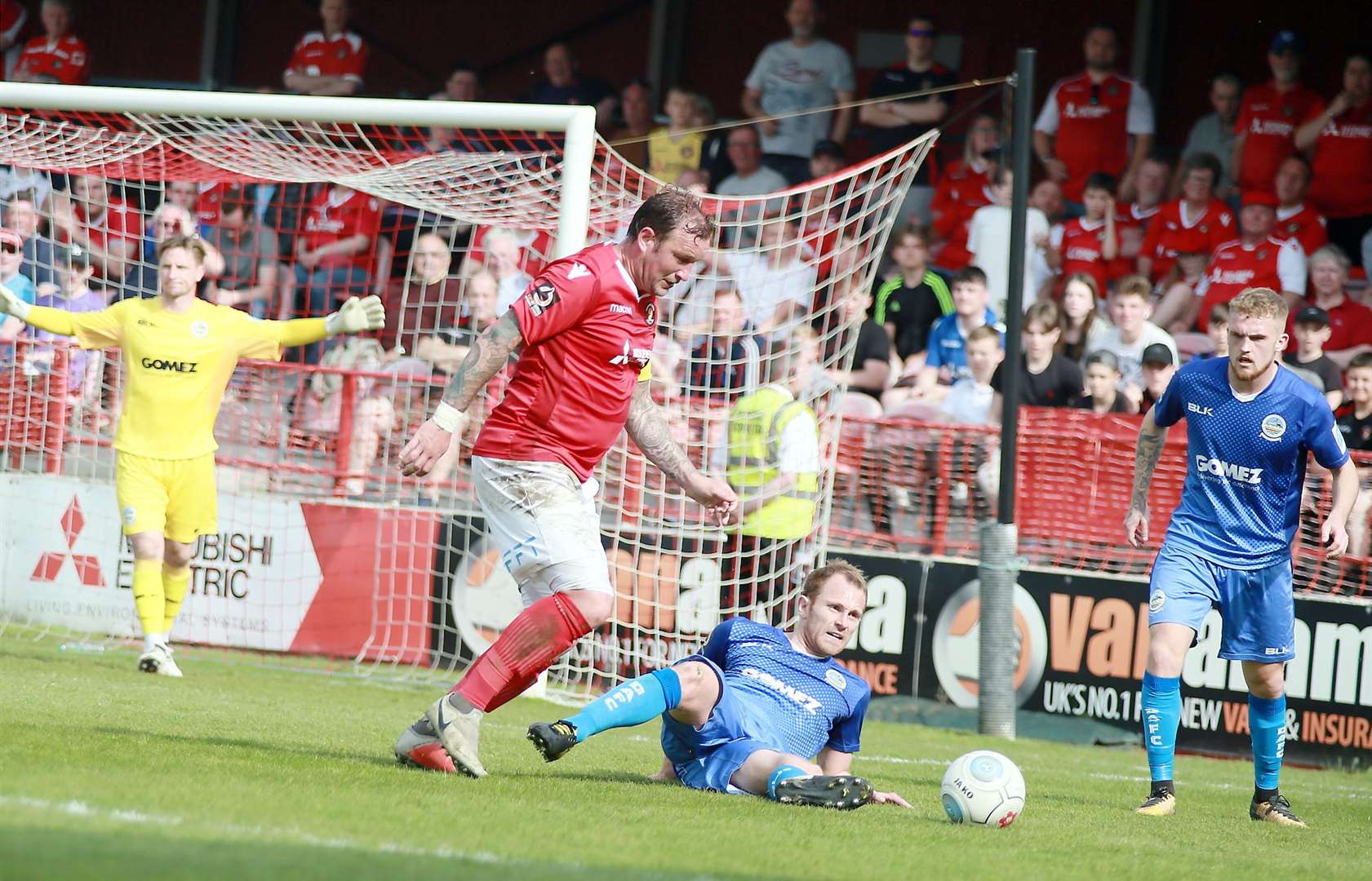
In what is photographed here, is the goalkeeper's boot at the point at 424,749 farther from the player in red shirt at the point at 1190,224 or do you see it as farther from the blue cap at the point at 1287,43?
the blue cap at the point at 1287,43

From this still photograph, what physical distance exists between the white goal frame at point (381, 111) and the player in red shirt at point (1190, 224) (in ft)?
20.3

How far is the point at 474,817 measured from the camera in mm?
4703

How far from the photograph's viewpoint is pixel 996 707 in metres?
9.88

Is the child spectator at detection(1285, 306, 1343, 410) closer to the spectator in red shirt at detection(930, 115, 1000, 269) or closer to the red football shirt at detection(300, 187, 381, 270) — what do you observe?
the spectator in red shirt at detection(930, 115, 1000, 269)

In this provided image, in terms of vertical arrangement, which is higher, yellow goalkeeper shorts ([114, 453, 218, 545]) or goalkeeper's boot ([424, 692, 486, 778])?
yellow goalkeeper shorts ([114, 453, 218, 545])

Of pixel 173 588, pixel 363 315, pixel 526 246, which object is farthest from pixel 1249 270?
pixel 173 588

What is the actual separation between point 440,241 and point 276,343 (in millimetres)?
2490

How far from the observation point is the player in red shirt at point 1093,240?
13555 millimetres

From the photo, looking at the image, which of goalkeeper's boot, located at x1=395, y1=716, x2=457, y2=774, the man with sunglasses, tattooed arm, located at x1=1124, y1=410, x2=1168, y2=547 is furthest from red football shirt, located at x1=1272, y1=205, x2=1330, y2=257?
goalkeeper's boot, located at x1=395, y1=716, x2=457, y2=774

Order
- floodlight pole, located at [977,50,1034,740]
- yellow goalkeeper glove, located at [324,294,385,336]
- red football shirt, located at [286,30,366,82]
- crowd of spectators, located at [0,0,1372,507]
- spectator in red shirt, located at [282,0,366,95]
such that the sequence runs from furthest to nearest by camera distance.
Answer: red football shirt, located at [286,30,366,82] < spectator in red shirt, located at [282,0,366,95] < crowd of spectators, located at [0,0,1372,507] < floodlight pole, located at [977,50,1034,740] < yellow goalkeeper glove, located at [324,294,385,336]

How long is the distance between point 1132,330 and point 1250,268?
59.3 inches

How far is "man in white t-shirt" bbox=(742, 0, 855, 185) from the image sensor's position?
15.4 metres

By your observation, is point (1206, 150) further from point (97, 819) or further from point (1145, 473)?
point (97, 819)

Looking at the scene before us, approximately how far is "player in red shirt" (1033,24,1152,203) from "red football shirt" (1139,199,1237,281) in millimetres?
894
